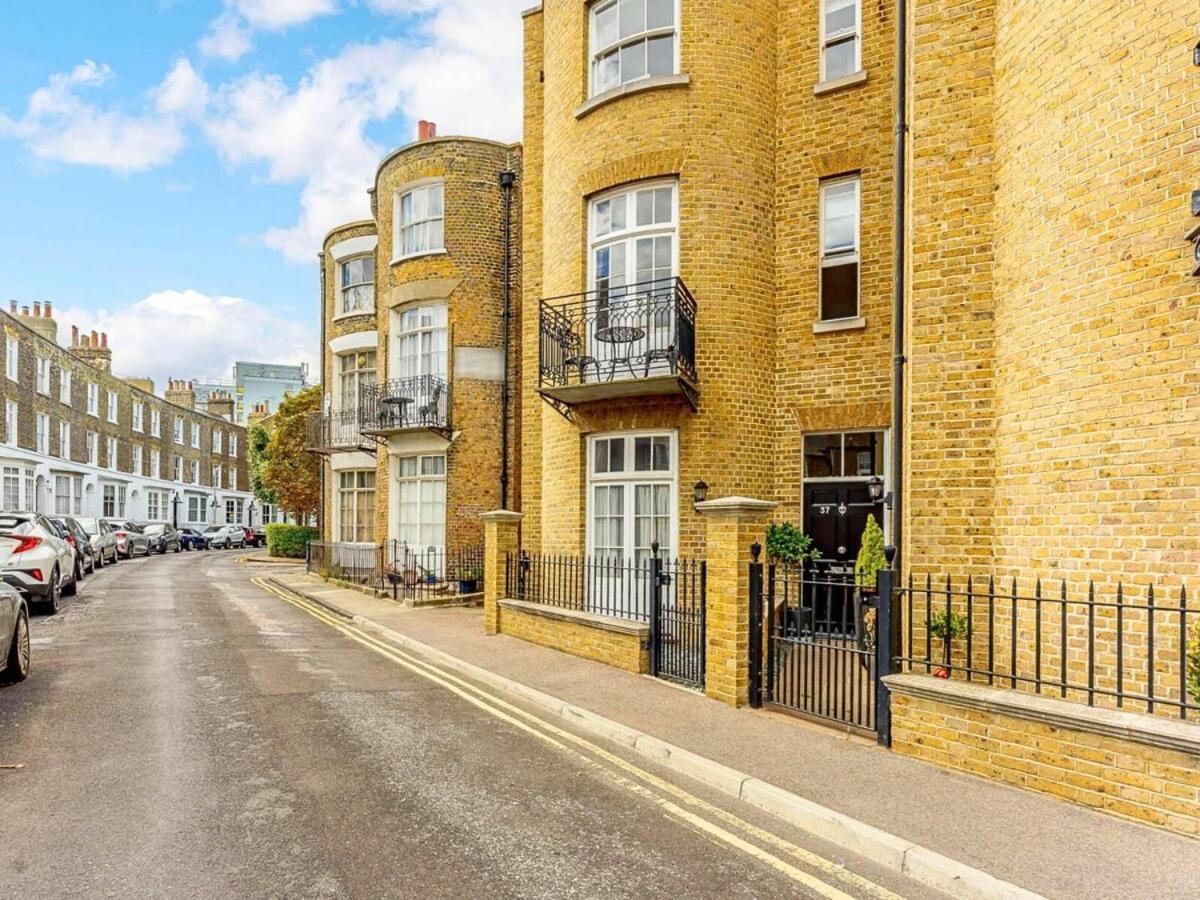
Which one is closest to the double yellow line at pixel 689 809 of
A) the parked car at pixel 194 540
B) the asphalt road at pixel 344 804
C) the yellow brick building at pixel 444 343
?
the asphalt road at pixel 344 804

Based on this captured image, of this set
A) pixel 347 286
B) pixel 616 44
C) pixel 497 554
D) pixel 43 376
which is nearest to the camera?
pixel 497 554

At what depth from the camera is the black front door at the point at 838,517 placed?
11172 millimetres

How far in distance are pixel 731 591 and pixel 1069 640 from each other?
2.91 metres

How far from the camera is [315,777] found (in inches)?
225

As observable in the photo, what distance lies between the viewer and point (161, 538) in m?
39.0

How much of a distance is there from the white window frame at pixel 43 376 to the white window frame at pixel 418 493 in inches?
1048

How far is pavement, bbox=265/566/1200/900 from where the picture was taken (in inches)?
164

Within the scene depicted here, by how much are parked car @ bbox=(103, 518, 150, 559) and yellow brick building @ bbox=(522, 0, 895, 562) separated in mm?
27863

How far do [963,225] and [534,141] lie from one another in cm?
972

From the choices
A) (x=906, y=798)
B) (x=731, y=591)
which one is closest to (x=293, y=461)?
(x=731, y=591)

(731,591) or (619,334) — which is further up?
(619,334)

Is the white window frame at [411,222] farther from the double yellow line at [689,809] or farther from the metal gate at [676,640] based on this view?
the double yellow line at [689,809]

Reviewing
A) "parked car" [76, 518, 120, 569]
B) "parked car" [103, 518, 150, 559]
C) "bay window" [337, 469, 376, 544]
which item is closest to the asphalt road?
"bay window" [337, 469, 376, 544]

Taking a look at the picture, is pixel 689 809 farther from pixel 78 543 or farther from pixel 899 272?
pixel 78 543
